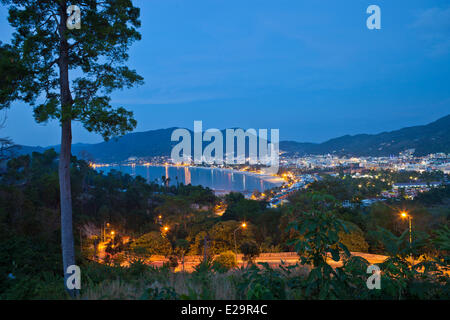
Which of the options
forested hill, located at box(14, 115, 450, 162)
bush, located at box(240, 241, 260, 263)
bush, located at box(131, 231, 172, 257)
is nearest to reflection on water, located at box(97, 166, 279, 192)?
forested hill, located at box(14, 115, 450, 162)

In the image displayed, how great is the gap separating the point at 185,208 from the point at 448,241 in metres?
18.1

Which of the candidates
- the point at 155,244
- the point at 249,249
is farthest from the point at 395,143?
the point at 155,244

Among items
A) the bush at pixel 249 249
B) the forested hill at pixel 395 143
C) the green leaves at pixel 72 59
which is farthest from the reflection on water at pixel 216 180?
the green leaves at pixel 72 59

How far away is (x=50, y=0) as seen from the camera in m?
4.38

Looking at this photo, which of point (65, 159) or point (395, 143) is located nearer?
point (65, 159)

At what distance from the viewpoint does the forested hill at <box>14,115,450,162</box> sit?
5756 centimetres

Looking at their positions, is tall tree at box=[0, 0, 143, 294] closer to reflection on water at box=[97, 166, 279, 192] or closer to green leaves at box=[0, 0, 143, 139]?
green leaves at box=[0, 0, 143, 139]

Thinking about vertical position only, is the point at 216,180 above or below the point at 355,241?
above

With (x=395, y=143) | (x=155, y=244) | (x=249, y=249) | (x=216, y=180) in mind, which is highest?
(x=395, y=143)

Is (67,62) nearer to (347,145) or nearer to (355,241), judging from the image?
(355,241)

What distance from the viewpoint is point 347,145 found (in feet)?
280

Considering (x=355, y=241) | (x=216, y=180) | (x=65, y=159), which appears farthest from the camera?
(x=216, y=180)
